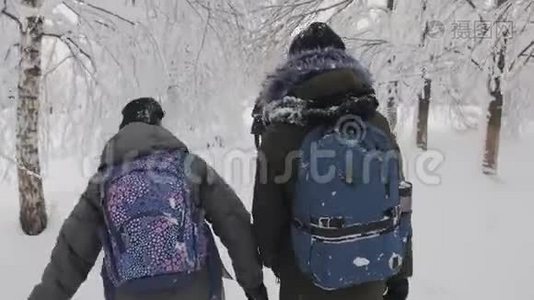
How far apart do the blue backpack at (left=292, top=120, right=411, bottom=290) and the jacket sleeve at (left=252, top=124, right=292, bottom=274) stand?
7 cm

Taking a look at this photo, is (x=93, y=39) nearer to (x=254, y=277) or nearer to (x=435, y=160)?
(x=254, y=277)

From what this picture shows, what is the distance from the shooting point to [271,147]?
2414 millimetres

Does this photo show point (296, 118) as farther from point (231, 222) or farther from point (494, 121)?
point (494, 121)

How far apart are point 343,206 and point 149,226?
2.74ft

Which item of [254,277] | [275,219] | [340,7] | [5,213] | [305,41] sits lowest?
[5,213]

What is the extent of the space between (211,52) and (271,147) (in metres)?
7.97

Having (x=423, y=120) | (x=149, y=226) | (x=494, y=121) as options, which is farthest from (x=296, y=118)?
(x=423, y=120)

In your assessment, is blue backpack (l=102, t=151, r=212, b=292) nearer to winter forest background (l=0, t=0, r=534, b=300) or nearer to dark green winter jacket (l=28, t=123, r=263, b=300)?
dark green winter jacket (l=28, t=123, r=263, b=300)

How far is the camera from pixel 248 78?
1139 cm

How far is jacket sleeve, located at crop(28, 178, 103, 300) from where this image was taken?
2.56 metres

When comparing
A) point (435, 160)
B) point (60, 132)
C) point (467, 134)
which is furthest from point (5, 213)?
point (467, 134)

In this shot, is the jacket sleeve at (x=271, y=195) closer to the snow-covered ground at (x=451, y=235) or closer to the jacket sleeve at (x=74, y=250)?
the jacket sleeve at (x=74, y=250)

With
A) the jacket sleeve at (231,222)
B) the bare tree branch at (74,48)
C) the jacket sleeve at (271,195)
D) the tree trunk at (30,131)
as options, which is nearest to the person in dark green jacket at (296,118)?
the jacket sleeve at (271,195)

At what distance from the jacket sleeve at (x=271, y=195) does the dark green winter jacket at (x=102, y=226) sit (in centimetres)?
17
